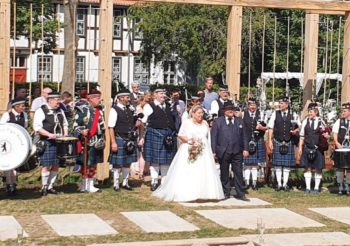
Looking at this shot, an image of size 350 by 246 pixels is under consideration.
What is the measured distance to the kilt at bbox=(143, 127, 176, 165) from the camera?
11.2 meters

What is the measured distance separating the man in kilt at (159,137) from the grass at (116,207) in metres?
0.46

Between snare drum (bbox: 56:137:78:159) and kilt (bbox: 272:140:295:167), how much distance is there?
10.7 feet

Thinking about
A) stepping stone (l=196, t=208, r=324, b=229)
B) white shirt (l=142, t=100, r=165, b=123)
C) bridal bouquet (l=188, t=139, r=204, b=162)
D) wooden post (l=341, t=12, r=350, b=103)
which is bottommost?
stepping stone (l=196, t=208, r=324, b=229)

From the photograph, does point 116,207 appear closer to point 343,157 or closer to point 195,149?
point 195,149

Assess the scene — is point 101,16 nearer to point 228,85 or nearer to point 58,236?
point 228,85

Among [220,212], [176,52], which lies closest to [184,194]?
[220,212]

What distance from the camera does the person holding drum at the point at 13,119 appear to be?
33.2ft

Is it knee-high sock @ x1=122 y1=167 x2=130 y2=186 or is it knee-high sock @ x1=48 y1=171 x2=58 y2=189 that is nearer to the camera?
knee-high sock @ x1=48 y1=171 x2=58 y2=189

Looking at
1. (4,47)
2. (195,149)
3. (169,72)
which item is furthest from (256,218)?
(169,72)

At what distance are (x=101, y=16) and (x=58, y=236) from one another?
14.8 ft

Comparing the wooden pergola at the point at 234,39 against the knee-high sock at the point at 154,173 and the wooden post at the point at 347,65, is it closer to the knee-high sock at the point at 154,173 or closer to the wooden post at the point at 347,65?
the wooden post at the point at 347,65

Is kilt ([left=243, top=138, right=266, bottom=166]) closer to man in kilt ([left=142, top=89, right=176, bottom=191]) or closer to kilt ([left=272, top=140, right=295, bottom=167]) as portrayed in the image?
kilt ([left=272, top=140, right=295, bottom=167])

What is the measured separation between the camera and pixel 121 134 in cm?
1091

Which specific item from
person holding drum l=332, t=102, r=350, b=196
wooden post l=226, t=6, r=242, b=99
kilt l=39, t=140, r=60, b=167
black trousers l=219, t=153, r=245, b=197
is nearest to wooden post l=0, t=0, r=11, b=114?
kilt l=39, t=140, r=60, b=167
